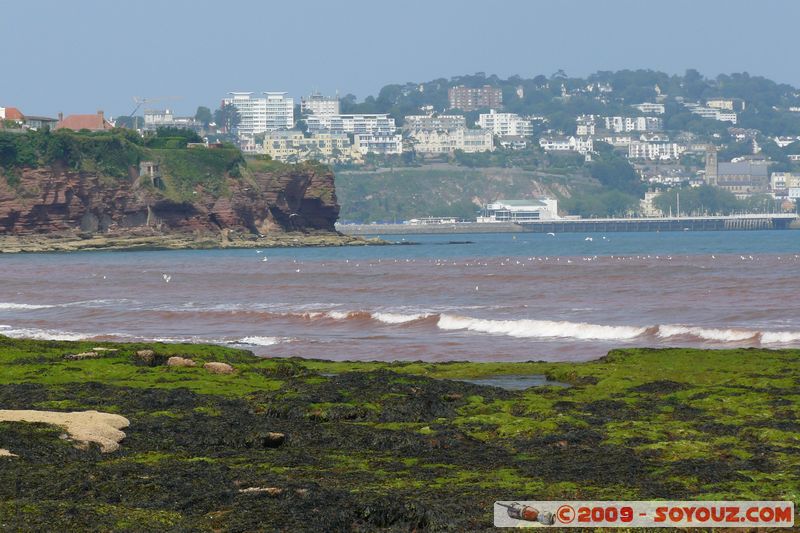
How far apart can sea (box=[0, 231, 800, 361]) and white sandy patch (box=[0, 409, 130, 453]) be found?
17700 millimetres

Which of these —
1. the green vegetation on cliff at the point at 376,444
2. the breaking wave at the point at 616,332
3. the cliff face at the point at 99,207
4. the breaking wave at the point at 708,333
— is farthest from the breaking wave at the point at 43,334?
the cliff face at the point at 99,207

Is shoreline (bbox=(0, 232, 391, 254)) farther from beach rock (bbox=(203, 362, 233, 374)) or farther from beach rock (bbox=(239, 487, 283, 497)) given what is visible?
beach rock (bbox=(239, 487, 283, 497))

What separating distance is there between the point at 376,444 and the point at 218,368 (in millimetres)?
10564

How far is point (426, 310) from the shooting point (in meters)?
58.8

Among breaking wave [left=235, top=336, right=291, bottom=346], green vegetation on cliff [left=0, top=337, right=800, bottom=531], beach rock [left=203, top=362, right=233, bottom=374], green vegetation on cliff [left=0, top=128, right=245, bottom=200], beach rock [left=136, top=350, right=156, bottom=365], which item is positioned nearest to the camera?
green vegetation on cliff [left=0, top=337, right=800, bottom=531]

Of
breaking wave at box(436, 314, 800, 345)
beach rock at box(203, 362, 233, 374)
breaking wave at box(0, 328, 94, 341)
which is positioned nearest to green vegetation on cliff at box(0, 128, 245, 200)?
breaking wave at box(0, 328, 94, 341)

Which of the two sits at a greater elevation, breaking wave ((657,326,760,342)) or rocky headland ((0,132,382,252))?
breaking wave ((657,326,760,342))

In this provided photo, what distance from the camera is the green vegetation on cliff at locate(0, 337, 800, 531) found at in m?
16.0

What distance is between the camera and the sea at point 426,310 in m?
43.8

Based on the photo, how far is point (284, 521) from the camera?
15.4 meters

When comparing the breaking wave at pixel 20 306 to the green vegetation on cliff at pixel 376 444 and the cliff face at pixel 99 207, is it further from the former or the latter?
the cliff face at pixel 99 207

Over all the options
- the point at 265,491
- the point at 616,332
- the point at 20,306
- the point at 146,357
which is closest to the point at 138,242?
the point at 20,306

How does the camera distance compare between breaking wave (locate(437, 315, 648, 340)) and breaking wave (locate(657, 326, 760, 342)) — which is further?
breaking wave (locate(437, 315, 648, 340))

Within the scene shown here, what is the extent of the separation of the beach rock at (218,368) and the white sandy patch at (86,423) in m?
8.29
